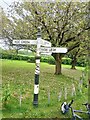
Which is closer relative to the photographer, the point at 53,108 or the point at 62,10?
the point at 53,108

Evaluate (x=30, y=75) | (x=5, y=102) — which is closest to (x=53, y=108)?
(x=5, y=102)

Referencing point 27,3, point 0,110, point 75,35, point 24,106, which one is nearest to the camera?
point 0,110

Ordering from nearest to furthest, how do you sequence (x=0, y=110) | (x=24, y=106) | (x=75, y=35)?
(x=0, y=110), (x=24, y=106), (x=75, y=35)

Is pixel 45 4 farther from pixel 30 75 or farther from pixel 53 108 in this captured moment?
pixel 53 108

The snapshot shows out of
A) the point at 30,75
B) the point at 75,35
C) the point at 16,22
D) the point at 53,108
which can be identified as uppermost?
the point at 16,22

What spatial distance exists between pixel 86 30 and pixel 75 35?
28 cm

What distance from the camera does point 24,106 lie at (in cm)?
230

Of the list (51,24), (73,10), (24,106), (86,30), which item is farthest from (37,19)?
(24,106)

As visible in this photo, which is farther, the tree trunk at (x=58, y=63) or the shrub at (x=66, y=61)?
the shrub at (x=66, y=61)

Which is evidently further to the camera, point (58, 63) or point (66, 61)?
point (66, 61)

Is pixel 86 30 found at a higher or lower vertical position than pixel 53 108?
higher

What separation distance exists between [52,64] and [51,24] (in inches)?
32.1

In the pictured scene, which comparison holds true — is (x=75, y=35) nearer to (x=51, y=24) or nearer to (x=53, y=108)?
(x=51, y=24)

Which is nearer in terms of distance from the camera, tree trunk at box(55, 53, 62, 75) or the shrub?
tree trunk at box(55, 53, 62, 75)
